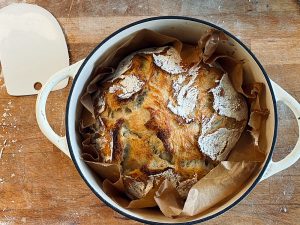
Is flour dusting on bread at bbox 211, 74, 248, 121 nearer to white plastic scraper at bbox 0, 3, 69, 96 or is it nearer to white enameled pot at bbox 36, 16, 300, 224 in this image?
white enameled pot at bbox 36, 16, 300, 224

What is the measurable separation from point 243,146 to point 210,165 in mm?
67

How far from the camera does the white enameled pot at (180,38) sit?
0.83m

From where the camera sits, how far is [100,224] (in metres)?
0.98

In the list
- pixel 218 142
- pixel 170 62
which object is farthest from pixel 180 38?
pixel 218 142

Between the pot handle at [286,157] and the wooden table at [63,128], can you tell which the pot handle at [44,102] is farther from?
the pot handle at [286,157]

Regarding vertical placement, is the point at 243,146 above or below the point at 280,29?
below

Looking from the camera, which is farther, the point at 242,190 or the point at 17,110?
the point at 17,110

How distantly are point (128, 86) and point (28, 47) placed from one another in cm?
23

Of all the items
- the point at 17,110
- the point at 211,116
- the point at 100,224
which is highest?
the point at 211,116

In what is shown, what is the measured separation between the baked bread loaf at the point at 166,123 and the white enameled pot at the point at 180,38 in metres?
0.04

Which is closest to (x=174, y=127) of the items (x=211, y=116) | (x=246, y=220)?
(x=211, y=116)

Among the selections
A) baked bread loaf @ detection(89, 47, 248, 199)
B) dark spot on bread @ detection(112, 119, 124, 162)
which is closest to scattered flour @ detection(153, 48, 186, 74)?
baked bread loaf @ detection(89, 47, 248, 199)

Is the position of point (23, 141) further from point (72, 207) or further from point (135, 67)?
point (135, 67)

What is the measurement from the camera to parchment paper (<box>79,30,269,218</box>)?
2.82ft
